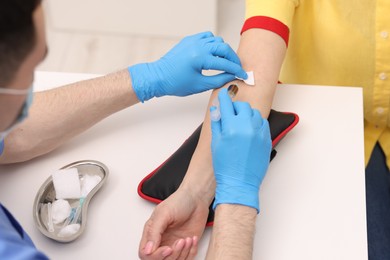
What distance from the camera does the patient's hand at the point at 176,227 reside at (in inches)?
38.0

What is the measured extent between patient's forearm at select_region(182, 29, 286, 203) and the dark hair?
20.7 inches

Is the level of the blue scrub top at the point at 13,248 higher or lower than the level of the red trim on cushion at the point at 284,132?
lower

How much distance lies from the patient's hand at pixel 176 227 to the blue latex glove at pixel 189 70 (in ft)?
0.93

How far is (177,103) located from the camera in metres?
1.31

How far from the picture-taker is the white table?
1017 mm

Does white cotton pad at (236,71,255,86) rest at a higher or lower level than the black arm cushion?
higher

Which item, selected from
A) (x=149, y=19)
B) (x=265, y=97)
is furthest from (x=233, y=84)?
(x=149, y=19)

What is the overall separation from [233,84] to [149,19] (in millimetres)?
1561

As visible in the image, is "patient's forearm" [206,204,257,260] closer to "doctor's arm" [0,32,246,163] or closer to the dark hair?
"doctor's arm" [0,32,246,163]

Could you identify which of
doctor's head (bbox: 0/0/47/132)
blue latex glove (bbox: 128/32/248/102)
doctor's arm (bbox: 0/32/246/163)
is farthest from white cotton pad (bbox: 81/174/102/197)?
doctor's head (bbox: 0/0/47/132)

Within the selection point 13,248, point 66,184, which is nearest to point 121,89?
point 66,184

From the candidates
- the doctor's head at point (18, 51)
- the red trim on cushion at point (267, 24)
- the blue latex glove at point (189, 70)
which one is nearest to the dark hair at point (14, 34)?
the doctor's head at point (18, 51)

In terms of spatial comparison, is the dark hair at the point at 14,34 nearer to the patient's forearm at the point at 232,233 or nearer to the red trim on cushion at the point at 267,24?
the patient's forearm at the point at 232,233

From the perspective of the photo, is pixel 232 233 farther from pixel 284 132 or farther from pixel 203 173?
pixel 284 132
